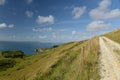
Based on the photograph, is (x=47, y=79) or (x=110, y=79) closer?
(x=110, y=79)

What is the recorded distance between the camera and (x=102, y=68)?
2469 centimetres

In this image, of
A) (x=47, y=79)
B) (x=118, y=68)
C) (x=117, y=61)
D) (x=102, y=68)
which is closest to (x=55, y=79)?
(x=47, y=79)

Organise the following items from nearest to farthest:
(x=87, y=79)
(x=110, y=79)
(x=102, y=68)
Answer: (x=110, y=79) → (x=87, y=79) → (x=102, y=68)

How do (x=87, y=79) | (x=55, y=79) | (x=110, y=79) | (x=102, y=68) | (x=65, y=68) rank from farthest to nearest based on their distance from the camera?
(x=65, y=68) < (x=102, y=68) < (x=55, y=79) < (x=87, y=79) < (x=110, y=79)

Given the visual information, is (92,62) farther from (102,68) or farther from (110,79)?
(110,79)

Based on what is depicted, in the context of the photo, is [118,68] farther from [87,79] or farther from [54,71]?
[54,71]

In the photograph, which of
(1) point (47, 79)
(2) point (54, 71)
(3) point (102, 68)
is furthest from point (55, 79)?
(3) point (102, 68)

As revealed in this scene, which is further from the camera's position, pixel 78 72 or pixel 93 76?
pixel 78 72

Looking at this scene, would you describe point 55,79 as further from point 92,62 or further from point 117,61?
point 117,61

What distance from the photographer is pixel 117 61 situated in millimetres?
27688

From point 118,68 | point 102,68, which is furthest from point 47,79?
point 118,68

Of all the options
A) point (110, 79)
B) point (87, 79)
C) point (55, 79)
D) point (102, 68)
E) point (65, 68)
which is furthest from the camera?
point (65, 68)

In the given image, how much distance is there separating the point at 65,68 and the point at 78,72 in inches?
→ 134

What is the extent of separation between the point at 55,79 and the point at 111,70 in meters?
7.31
